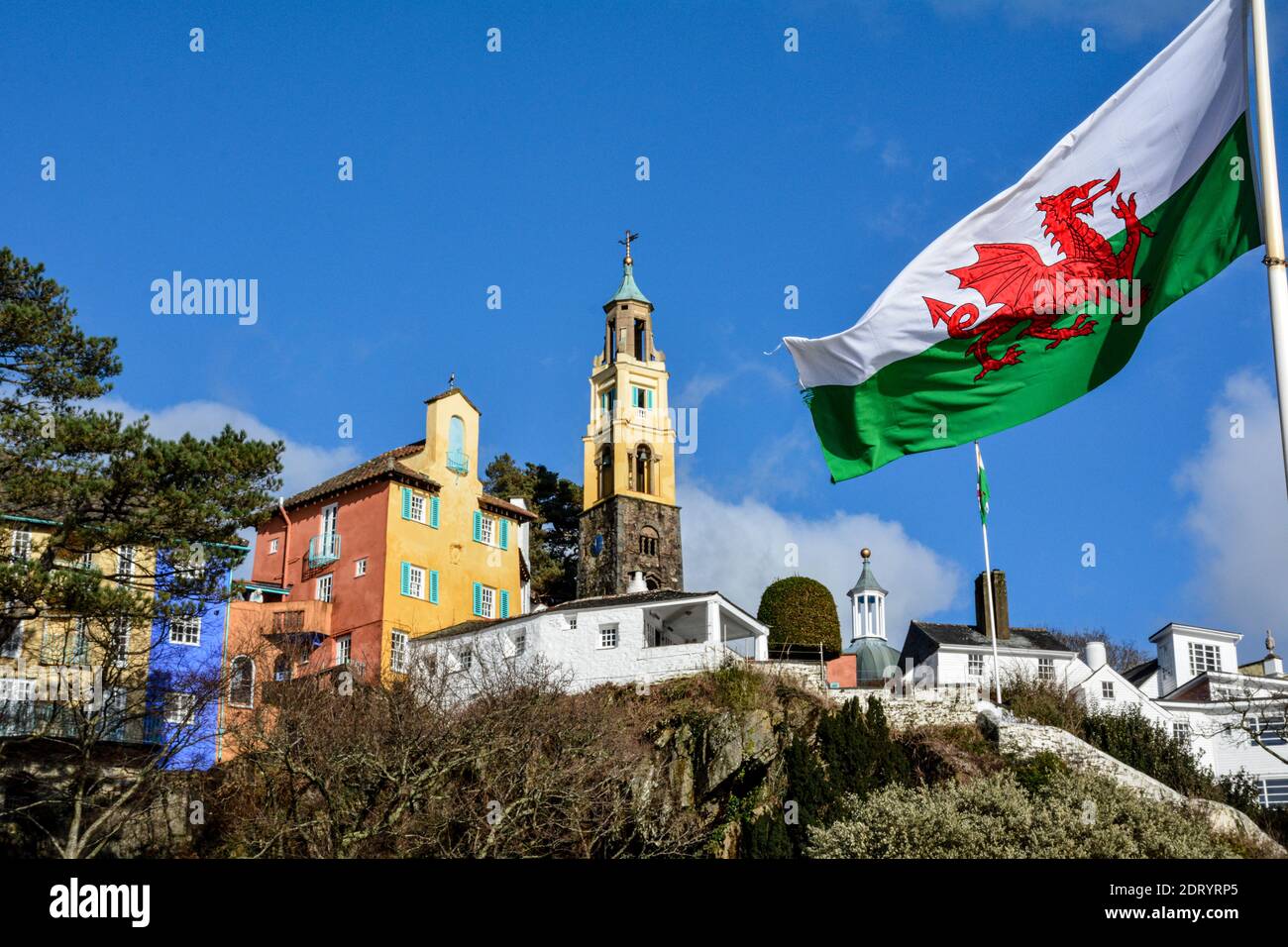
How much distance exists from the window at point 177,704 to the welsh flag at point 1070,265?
3632cm

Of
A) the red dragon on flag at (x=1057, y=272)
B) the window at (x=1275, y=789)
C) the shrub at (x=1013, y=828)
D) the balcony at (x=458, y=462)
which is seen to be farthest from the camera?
the balcony at (x=458, y=462)

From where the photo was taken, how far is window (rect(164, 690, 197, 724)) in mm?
48597

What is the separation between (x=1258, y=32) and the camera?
42.7 ft

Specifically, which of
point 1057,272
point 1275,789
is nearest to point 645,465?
point 1275,789

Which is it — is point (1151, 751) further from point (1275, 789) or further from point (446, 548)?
point (446, 548)

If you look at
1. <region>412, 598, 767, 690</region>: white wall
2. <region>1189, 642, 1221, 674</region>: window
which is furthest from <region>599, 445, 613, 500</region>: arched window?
<region>1189, 642, 1221, 674</region>: window

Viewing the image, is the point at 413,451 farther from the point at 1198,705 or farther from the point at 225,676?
the point at 1198,705

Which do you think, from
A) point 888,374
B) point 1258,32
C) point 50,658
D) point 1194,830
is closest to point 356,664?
point 50,658

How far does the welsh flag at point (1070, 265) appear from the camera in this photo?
46.7 feet

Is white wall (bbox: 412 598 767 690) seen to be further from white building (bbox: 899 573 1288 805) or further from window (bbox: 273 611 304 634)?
white building (bbox: 899 573 1288 805)

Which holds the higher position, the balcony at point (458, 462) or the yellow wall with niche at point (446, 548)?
the balcony at point (458, 462)

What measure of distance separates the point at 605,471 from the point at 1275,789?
4042 cm

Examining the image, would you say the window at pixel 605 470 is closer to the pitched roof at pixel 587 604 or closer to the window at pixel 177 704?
the pitched roof at pixel 587 604

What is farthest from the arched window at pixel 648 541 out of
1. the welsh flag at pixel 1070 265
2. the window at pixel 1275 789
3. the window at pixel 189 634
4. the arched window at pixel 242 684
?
the welsh flag at pixel 1070 265
